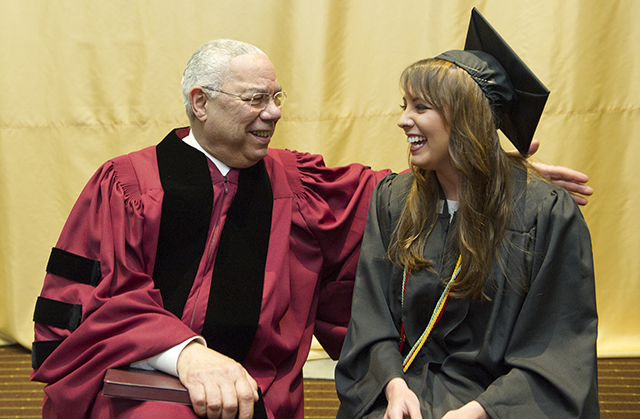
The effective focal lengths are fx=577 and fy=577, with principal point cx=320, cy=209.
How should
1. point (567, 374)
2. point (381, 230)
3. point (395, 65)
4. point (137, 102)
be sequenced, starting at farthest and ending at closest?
point (137, 102)
point (395, 65)
point (381, 230)
point (567, 374)

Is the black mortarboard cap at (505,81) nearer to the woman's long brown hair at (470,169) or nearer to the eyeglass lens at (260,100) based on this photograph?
the woman's long brown hair at (470,169)

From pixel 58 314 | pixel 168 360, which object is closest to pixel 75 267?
pixel 58 314

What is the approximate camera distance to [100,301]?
76.1 inches

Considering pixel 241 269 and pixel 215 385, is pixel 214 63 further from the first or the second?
pixel 215 385

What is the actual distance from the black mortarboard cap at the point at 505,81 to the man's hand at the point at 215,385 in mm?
1152

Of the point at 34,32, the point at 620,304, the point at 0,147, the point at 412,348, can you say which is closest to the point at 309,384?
the point at 412,348

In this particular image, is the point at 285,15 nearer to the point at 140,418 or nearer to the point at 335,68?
the point at 335,68

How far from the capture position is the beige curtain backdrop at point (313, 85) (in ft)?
11.3

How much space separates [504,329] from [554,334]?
0.47 feet

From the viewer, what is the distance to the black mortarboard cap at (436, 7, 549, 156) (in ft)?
5.78

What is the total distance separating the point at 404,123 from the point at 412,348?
74 cm

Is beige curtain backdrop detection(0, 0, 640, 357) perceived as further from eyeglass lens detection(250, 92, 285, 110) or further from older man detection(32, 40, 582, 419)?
eyeglass lens detection(250, 92, 285, 110)

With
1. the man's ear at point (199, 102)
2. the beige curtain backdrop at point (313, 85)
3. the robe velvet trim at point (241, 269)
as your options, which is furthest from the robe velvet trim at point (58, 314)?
the beige curtain backdrop at point (313, 85)

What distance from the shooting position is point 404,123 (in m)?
1.84
